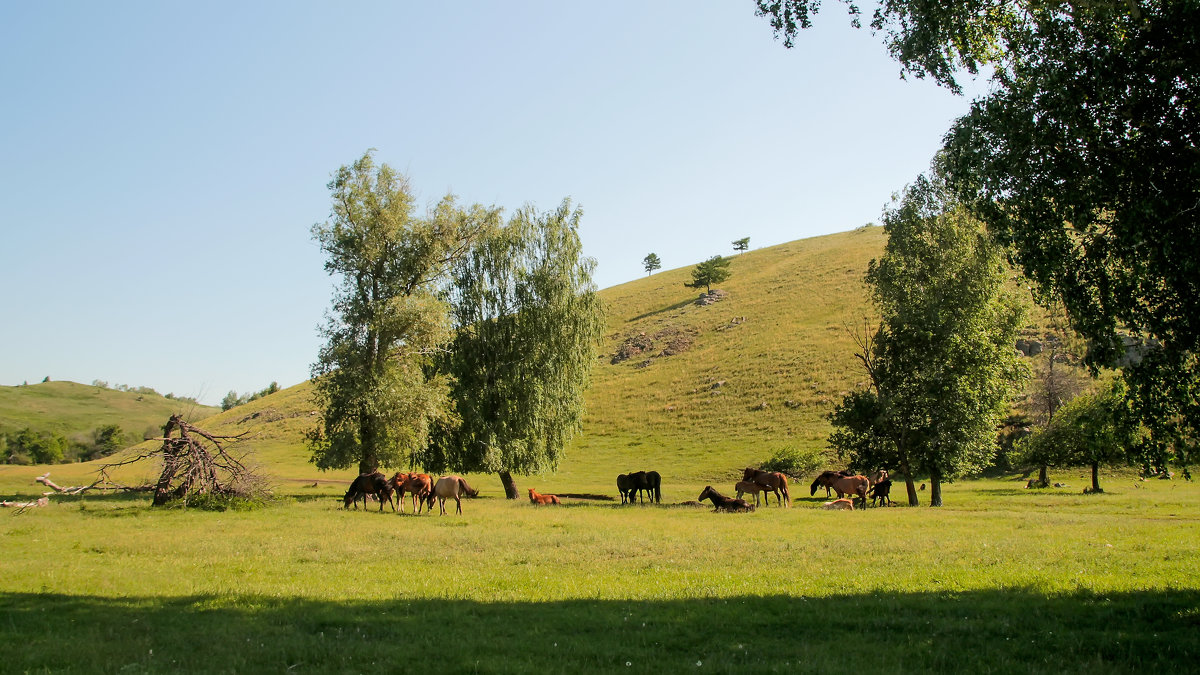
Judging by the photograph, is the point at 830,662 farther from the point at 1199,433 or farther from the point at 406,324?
the point at 406,324

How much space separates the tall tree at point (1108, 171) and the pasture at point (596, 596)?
144 inches

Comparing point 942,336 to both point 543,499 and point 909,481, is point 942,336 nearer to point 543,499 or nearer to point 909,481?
point 909,481

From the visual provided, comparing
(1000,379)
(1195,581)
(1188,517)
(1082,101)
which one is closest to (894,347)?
(1000,379)

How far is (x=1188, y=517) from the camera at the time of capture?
74.4 feet

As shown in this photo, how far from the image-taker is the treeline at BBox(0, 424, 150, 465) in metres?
99.6

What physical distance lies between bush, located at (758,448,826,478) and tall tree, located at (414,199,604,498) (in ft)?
52.8

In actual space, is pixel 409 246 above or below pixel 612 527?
above

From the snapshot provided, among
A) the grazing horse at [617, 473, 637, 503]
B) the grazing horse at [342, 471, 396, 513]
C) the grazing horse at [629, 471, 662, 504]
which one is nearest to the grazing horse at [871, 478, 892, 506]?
the grazing horse at [629, 471, 662, 504]

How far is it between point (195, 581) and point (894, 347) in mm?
27362

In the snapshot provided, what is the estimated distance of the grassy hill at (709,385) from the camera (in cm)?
5322

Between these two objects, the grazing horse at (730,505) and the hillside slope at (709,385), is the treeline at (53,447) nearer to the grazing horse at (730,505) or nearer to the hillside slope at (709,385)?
the hillside slope at (709,385)

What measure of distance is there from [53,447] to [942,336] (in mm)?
116446

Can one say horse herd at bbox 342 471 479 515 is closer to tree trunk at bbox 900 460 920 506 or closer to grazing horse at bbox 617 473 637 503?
grazing horse at bbox 617 473 637 503

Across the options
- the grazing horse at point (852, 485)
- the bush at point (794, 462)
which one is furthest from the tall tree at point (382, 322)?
the bush at point (794, 462)
